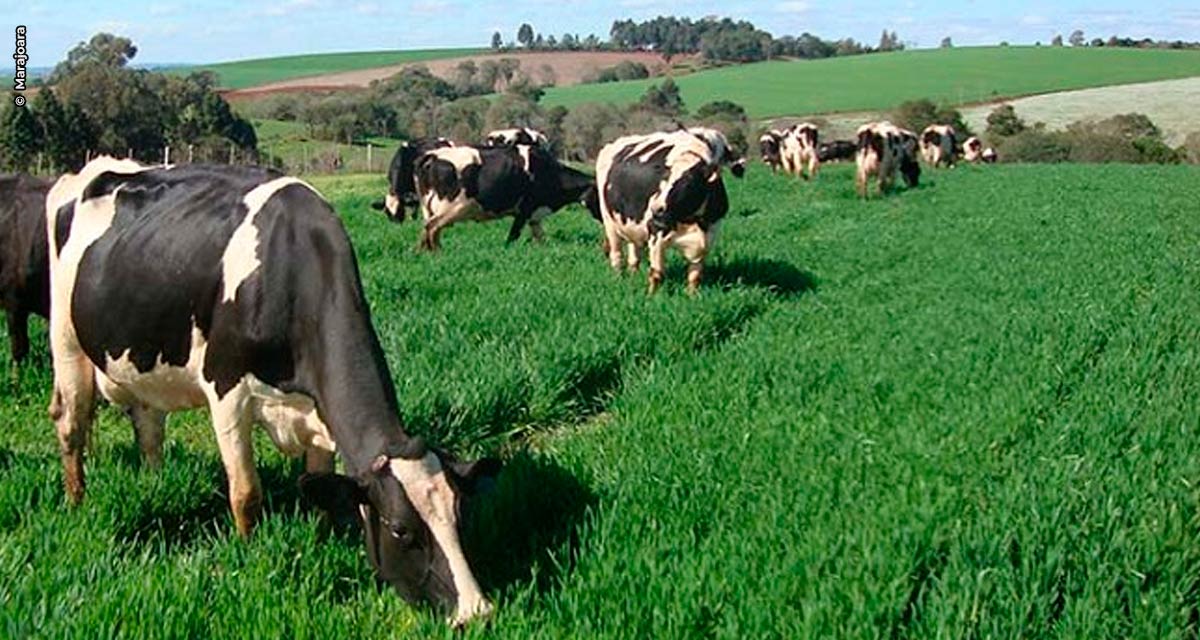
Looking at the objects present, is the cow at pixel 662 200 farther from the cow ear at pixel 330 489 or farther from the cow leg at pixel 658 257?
the cow ear at pixel 330 489

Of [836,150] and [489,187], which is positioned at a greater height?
[489,187]

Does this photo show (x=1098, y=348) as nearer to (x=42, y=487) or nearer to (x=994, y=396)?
(x=994, y=396)

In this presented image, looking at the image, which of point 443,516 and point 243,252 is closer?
point 443,516

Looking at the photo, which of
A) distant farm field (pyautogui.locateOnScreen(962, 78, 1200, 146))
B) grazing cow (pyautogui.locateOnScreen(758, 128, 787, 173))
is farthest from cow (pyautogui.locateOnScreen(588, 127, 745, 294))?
distant farm field (pyautogui.locateOnScreen(962, 78, 1200, 146))

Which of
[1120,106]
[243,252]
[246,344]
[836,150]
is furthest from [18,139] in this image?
[1120,106]

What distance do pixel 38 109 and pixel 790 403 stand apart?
1440 inches

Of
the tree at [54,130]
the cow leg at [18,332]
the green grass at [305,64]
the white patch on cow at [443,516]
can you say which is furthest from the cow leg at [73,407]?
the green grass at [305,64]

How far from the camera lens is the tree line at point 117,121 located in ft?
120

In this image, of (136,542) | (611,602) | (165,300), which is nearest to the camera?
(611,602)

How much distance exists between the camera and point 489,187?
16141mm

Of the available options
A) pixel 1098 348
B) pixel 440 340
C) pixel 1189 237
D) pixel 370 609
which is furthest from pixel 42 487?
pixel 1189 237

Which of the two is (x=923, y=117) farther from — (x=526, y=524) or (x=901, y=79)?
(x=526, y=524)

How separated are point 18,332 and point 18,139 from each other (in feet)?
102

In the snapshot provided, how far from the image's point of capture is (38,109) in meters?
37.3
